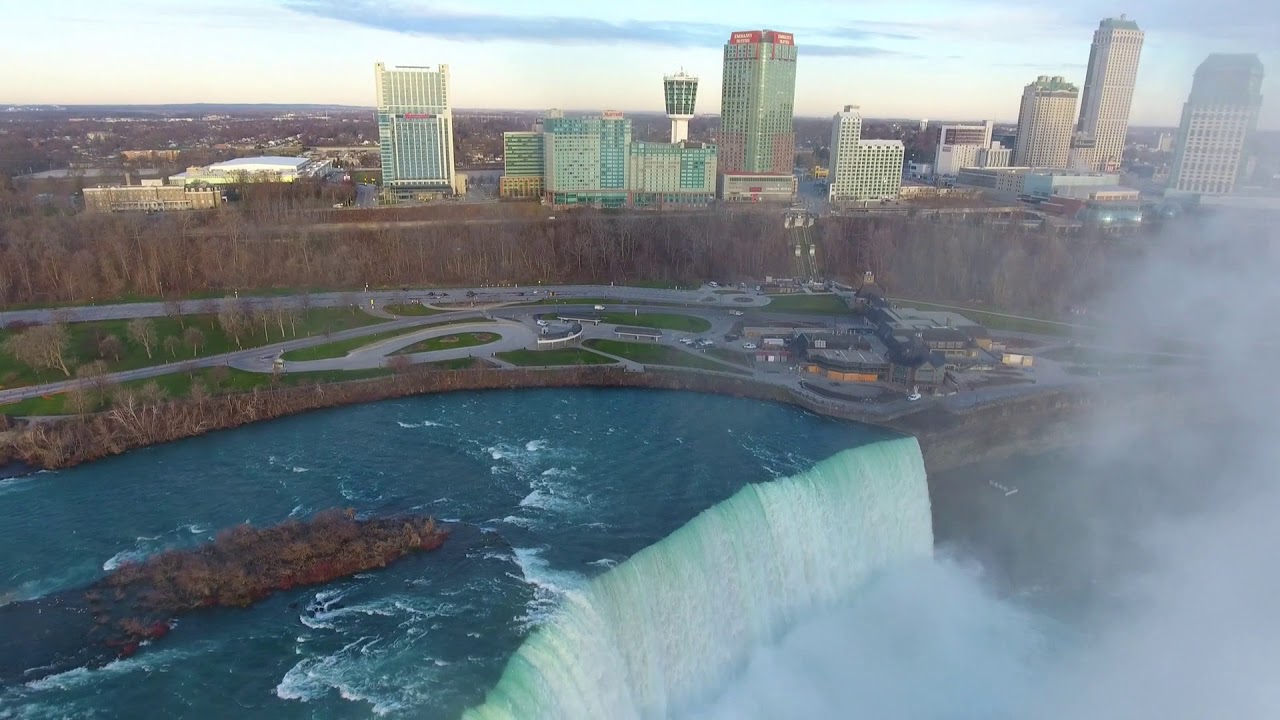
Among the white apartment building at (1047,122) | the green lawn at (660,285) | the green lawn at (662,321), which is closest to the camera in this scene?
the green lawn at (662,321)

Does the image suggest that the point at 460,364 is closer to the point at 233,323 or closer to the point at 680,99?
the point at 233,323

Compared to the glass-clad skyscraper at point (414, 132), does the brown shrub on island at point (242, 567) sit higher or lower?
lower

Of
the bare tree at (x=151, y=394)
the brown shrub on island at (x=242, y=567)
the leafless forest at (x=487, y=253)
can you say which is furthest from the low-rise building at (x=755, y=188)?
the brown shrub on island at (x=242, y=567)

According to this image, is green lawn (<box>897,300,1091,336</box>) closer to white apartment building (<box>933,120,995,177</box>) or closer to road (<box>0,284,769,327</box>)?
road (<box>0,284,769,327</box>)

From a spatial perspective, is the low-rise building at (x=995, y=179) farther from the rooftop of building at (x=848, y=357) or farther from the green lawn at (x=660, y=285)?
the rooftop of building at (x=848, y=357)

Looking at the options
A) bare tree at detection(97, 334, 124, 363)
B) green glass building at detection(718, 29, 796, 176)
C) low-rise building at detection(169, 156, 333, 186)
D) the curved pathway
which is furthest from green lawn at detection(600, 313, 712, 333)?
green glass building at detection(718, 29, 796, 176)

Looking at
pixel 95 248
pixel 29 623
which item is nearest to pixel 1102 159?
pixel 95 248

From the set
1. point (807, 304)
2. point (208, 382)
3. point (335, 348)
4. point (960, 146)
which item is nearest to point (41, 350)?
point (208, 382)
